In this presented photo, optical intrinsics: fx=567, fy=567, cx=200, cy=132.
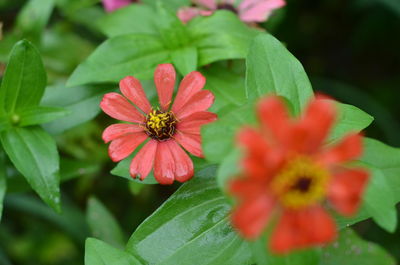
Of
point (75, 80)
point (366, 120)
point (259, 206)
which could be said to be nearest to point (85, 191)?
point (75, 80)

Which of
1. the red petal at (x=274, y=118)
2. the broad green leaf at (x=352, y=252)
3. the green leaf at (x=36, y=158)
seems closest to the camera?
the red petal at (x=274, y=118)

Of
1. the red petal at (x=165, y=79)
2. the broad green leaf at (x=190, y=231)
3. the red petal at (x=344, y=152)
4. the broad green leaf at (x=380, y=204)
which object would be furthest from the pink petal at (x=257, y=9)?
the red petal at (x=344, y=152)

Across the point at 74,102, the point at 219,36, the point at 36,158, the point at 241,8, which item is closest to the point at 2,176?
the point at 36,158

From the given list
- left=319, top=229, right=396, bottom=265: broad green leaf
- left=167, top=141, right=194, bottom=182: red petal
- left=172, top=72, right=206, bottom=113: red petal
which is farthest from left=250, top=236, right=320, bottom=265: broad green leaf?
left=319, top=229, right=396, bottom=265: broad green leaf

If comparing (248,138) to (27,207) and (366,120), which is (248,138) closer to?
(366,120)

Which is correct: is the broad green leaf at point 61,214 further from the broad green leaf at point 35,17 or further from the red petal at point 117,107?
the red petal at point 117,107
